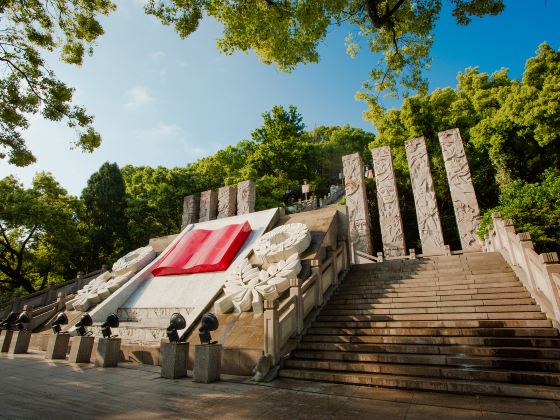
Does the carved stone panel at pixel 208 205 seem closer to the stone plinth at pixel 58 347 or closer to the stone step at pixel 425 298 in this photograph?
the stone plinth at pixel 58 347

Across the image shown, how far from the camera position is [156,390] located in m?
4.85

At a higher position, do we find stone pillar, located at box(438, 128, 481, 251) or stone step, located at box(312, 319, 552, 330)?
stone pillar, located at box(438, 128, 481, 251)

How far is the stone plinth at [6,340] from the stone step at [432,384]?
917 centimetres

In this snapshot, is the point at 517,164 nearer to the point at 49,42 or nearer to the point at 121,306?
the point at 121,306

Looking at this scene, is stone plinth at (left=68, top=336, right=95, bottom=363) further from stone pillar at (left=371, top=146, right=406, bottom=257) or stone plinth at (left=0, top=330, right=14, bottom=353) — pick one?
stone pillar at (left=371, top=146, right=406, bottom=257)

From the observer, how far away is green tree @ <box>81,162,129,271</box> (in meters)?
23.2

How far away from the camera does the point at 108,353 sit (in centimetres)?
677

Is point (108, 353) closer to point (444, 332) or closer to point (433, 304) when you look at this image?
point (444, 332)

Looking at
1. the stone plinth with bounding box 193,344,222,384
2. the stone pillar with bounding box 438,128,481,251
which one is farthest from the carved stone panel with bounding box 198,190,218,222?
the stone plinth with bounding box 193,344,222,384

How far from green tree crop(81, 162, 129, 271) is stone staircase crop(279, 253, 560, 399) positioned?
2107 centimetres

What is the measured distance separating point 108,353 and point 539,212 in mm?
13692

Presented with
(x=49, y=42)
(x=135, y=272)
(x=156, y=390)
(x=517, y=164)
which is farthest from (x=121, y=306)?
(x=517, y=164)

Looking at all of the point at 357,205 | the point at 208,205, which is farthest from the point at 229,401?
the point at 208,205

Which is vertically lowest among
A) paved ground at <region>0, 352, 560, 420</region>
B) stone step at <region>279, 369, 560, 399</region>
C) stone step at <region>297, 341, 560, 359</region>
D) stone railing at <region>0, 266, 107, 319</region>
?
paved ground at <region>0, 352, 560, 420</region>
